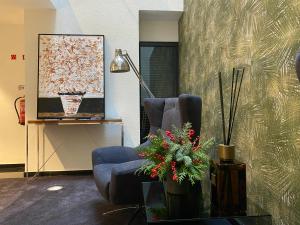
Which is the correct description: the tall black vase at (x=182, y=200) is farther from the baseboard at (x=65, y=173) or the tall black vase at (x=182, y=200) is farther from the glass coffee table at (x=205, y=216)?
the baseboard at (x=65, y=173)

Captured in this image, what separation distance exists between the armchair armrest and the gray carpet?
45 centimetres

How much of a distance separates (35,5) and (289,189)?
363 centimetres

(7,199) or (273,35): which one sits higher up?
(273,35)

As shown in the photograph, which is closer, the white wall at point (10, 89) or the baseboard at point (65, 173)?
the baseboard at point (65, 173)

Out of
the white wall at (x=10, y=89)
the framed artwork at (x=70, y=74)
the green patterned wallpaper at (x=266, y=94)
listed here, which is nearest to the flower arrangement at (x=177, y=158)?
the green patterned wallpaper at (x=266, y=94)

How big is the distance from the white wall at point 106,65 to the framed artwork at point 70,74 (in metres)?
0.12

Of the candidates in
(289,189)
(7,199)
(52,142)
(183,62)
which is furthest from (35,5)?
(289,189)

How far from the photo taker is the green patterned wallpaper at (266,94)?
4.47 ft

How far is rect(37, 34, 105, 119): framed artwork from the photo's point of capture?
3690 mm

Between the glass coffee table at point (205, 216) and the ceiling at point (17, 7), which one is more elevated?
the ceiling at point (17, 7)

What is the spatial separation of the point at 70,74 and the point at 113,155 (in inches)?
60.2

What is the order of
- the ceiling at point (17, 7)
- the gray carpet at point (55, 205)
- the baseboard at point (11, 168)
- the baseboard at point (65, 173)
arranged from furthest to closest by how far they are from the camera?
1. the baseboard at point (11, 168)
2. the baseboard at point (65, 173)
3. the ceiling at point (17, 7)
4. the gray carpet at point (55, 205)

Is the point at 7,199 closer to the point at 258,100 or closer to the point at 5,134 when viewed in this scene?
the point at 5,134

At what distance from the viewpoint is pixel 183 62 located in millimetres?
3980
